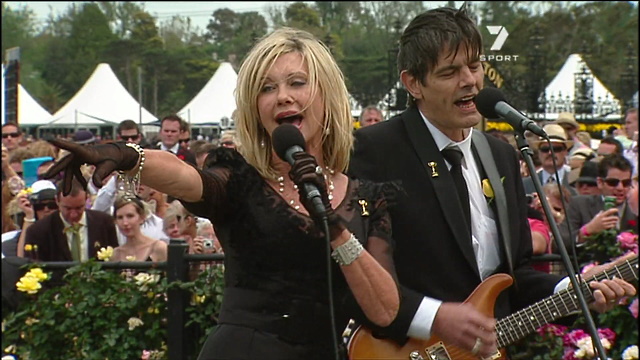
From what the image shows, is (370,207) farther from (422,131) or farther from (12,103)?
(12,103)

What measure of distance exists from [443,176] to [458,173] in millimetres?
101

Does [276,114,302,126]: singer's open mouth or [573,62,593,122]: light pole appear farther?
[573,62,593,122]: light pole

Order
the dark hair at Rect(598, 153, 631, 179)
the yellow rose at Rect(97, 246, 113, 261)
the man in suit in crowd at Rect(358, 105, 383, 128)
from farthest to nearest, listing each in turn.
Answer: the man in suit in crowd at Rect(358, 105, 383, 128) < the dark hair at Rect(598, 153, 631, 179) < the yellow rose at Rect(97, 246, 113, 261)

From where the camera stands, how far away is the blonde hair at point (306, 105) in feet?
11.1

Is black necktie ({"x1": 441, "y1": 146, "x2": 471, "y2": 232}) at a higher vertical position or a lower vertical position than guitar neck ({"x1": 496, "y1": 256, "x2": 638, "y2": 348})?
higher

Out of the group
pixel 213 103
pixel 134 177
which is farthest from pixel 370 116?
pixel 213 103

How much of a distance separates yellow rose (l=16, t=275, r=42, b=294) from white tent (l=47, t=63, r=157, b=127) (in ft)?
64.8

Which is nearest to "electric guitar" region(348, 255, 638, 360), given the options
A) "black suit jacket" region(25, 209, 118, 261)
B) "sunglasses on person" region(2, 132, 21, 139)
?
"black suit jacket" region(25, 209, 118, 261)

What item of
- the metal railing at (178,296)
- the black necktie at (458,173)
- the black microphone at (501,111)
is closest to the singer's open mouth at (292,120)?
the black microphone at (501,111)

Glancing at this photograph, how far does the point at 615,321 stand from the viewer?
5.91 m

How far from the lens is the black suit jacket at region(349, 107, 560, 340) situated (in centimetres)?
392

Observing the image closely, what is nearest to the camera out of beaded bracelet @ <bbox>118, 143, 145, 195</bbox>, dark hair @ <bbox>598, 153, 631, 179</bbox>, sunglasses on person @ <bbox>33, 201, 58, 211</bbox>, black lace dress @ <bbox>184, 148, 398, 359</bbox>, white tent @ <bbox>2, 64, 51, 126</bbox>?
beaded bracelet @ <bbox>118, 143, 145, 195</bbox>

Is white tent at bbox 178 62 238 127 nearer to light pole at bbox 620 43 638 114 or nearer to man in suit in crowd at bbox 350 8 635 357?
light pole at bbox 620 43 638 114

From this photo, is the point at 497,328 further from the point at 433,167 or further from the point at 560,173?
the point at 560,173
